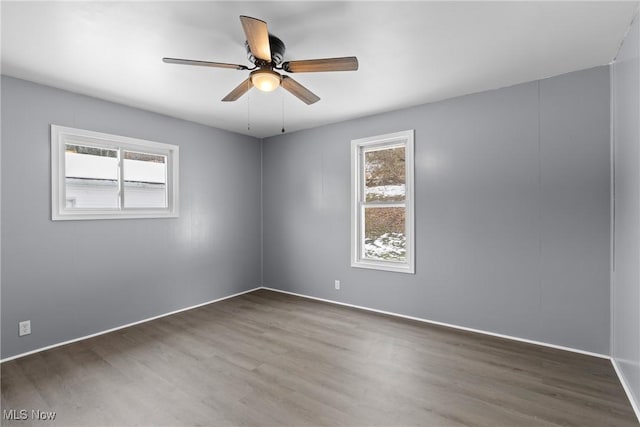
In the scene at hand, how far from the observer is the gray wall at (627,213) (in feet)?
6.51

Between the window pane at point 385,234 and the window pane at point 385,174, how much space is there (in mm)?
190

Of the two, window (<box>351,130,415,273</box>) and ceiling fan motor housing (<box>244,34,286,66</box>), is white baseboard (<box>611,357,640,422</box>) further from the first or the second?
ceiling fan motor housing (<box>244,34,286,66</box>)

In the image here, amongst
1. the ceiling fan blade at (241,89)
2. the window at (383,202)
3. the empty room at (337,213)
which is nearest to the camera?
the empty room at (337,213)

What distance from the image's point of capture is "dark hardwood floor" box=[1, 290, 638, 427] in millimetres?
1973

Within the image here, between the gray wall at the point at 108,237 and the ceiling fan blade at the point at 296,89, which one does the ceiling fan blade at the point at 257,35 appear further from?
the gray wall at the point at 108,237

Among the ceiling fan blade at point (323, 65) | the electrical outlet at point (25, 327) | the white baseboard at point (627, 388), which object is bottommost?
the white baseboard at point (627, 388)

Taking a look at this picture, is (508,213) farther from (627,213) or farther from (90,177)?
(90,177)

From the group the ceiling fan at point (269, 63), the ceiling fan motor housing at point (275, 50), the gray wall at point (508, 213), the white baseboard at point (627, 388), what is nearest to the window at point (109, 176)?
the ceiling fan at point (269, 63)

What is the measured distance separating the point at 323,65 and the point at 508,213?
242 centimetres

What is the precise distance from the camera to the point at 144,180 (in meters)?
3.84

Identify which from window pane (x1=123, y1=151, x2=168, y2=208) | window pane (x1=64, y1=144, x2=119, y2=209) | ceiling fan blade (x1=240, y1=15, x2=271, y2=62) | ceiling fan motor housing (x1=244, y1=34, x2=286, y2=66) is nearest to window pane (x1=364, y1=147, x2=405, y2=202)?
ceiling fan motor housing (x1=244, y1=34, x2=286, y2=66)

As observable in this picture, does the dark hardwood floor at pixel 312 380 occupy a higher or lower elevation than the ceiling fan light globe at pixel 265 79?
lower

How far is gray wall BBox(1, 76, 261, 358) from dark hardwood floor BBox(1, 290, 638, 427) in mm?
401

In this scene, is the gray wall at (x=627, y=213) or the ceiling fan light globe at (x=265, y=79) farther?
the ceiling fan light globe at (x=265, y=79)
